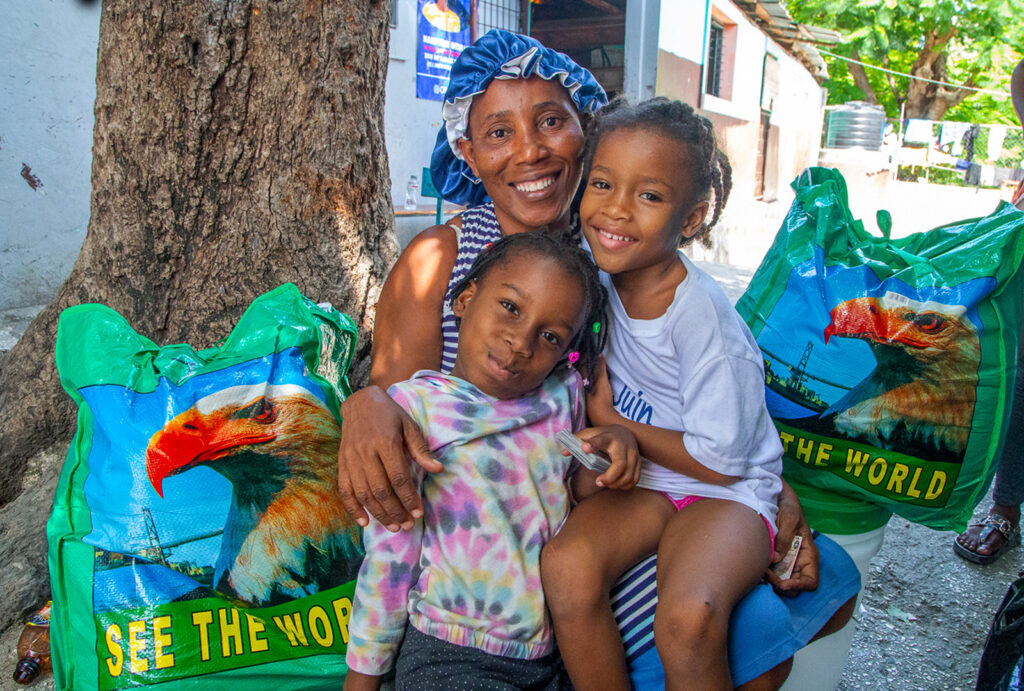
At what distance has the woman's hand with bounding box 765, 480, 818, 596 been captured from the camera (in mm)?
1539

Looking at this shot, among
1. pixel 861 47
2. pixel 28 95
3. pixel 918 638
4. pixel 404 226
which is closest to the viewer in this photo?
pixel 918 638

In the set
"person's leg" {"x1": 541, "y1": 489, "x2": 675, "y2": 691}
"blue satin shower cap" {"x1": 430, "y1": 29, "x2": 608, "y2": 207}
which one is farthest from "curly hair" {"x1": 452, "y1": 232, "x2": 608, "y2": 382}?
"blue satin shower cap" {"x1": 430, "y1": 29, "x2": 608, "y2": 207}

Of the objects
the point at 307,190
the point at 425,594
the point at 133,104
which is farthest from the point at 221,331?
the point at 425,594

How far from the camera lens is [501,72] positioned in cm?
186

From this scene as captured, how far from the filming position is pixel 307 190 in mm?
2334

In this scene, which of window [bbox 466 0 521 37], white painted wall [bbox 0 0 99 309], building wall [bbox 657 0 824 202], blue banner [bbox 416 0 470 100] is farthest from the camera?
building wall [bbox 657 0 824 202]

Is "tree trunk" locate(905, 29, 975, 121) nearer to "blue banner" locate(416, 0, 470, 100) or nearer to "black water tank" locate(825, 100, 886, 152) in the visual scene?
"black water tank" locate(825, 100, 886, 152)

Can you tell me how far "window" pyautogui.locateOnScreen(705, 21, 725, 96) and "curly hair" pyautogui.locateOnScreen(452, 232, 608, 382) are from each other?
12.8 meters

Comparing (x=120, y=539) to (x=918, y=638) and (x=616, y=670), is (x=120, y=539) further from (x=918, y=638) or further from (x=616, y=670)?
(x=918, y=638)

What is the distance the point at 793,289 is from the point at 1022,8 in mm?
22038

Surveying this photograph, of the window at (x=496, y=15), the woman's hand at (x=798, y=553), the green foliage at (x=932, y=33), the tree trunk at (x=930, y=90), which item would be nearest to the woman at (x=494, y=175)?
the woman's hand at (x=798, y=553)

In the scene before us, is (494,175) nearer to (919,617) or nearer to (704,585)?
(704,585)

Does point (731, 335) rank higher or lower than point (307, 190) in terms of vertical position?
lower

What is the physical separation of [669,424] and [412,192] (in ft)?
19.5
